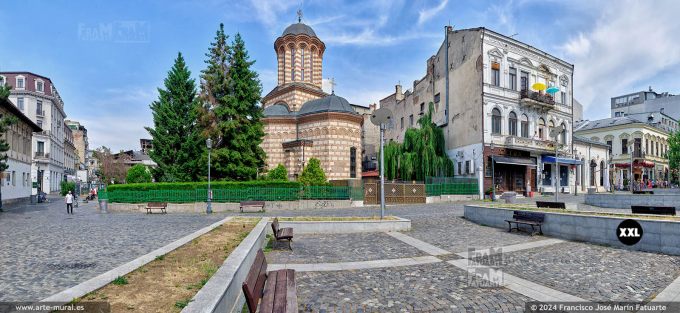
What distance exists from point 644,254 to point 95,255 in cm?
1350

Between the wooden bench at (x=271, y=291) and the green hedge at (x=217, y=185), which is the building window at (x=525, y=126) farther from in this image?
the wooden bench at (x=271, y=291)

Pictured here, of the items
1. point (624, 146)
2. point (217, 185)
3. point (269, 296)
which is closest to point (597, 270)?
point (269, 296)

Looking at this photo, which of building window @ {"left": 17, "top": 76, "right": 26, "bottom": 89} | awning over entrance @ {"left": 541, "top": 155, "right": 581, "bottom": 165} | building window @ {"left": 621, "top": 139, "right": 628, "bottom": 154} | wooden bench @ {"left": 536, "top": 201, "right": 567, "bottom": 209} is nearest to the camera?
wooden bench @ {"left": 536, "top": 201, "right": 567, "bottom": 209}

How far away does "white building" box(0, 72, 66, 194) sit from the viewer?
45.9 m

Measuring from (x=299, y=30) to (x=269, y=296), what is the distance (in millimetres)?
40709

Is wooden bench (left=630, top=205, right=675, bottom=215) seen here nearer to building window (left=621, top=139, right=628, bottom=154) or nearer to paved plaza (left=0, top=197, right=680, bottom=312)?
paved plaza (left=0, top=197, right=680, bottom=312)

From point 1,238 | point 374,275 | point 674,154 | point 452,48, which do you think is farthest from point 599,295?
point 674,154

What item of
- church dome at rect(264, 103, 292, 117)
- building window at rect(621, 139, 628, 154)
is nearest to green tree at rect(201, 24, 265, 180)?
church dome at rect(264, 103, 292, 117)

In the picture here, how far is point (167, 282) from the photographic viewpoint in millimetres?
4715

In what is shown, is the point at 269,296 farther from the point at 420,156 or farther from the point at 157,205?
the point at 420,156

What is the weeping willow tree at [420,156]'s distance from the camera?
3086 cm

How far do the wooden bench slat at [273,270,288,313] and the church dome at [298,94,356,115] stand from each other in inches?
1137

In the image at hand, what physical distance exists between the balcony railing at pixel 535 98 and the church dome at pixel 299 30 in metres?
24.4

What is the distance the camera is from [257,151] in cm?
2594
